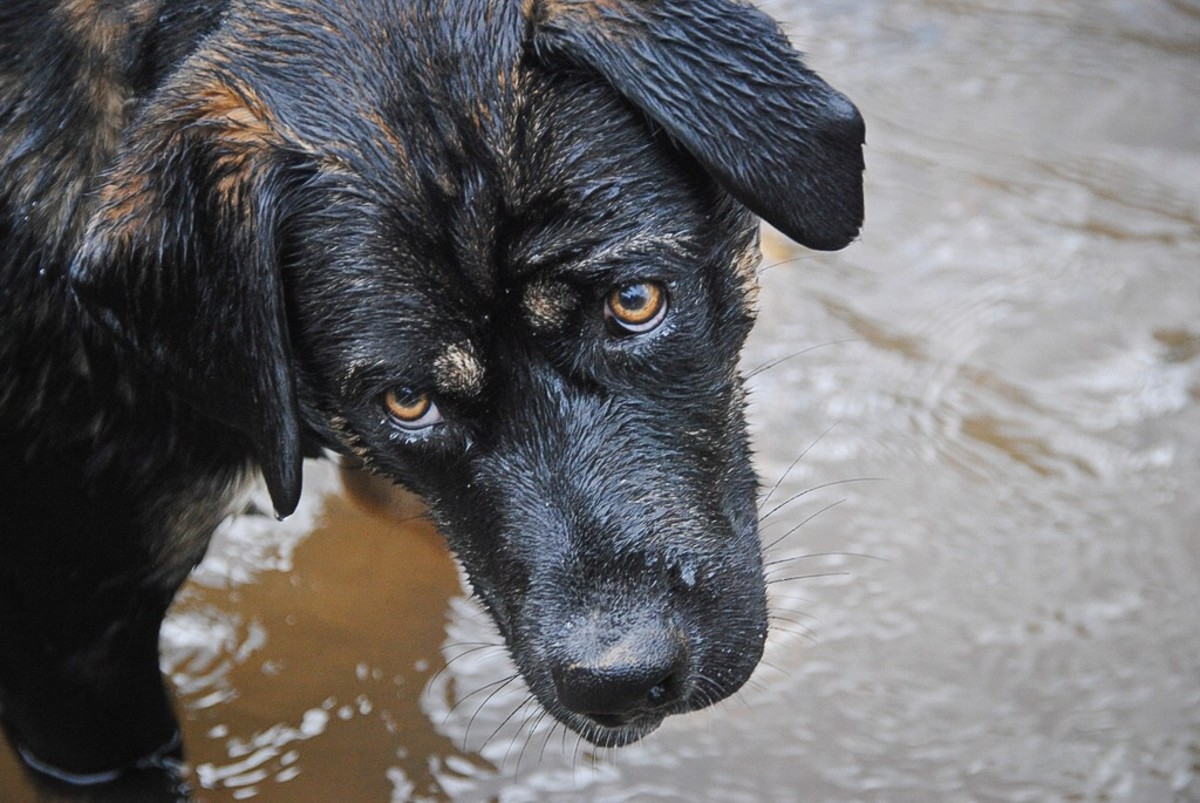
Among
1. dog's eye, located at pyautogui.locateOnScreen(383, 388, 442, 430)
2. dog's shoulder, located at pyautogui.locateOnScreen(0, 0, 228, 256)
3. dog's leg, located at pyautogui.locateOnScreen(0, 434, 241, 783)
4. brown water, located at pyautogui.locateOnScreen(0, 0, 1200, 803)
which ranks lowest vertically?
brown water, located at pyautogui.locateOnScreen(0, 0, 1200, 803)

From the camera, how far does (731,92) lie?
303 centimetres

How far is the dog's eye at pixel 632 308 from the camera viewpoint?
3.02 meters

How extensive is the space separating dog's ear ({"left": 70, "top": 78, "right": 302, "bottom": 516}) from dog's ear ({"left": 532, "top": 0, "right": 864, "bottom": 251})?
0.64 metres

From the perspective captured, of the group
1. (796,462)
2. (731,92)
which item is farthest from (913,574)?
(731,92)

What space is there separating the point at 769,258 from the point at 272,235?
273cm

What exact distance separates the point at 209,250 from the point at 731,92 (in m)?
1.09

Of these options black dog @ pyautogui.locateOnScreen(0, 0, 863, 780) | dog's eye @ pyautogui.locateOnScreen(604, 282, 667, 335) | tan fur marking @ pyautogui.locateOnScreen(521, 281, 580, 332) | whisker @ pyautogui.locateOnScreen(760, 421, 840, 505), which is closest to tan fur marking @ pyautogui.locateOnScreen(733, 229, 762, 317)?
black dog @ pyautogui.locateOnScreen(0, 0, 863, 780)

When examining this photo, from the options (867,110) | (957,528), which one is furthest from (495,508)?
(867,110)

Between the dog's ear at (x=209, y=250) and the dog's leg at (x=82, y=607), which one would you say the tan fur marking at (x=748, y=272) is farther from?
the dog's leg at (x=82, y=607)

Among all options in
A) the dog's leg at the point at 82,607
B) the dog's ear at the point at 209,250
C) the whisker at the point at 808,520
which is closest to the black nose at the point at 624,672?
the dog's ear at the point at 209,250

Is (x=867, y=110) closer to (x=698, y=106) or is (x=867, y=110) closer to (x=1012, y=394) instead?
(x=1012, y=394)

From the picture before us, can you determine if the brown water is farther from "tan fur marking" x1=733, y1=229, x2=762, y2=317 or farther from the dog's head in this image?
"tan fur marking" x1=733, y1=229, x2=762, y2=317

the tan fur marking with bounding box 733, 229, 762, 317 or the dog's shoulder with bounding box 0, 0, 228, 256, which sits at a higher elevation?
the dog's shoulder with bounding box 0, 0, 228, 256

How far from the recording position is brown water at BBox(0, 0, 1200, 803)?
4.09 m
